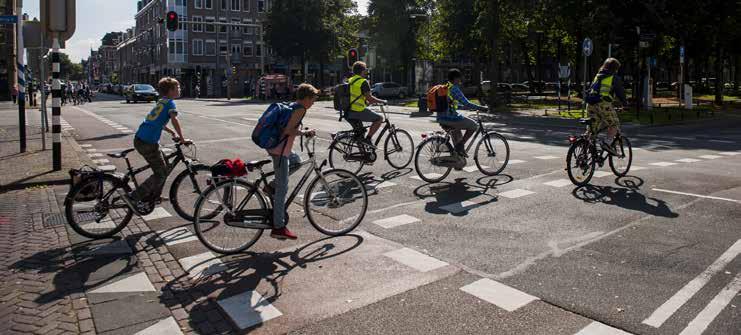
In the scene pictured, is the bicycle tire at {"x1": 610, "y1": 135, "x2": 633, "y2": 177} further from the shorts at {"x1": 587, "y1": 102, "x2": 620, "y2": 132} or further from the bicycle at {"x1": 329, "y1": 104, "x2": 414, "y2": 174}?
the bicycle at {"x1": 329, "y1": 104, "x2": 414, "y2": 174}

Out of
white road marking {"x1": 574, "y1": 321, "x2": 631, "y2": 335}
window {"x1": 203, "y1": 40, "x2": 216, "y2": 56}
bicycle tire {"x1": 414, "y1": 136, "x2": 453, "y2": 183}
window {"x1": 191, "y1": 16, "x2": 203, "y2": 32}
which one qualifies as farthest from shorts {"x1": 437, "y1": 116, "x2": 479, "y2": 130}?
window {"x1": 203, "y1": 40, "x2": 216, "y2": 56}

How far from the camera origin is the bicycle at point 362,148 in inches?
427

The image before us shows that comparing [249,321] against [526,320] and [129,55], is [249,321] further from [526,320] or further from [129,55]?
[129,55]

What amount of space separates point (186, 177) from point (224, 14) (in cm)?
7206

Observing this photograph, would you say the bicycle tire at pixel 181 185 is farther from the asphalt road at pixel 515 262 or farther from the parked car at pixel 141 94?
the parked car at pixel 141 94

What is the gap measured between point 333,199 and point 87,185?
2.51m

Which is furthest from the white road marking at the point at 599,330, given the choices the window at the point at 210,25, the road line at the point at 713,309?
the window at the point at 210,25

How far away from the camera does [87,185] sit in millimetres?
6336

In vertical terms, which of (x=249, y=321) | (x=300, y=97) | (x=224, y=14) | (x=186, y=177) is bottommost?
(x=249, y=321)

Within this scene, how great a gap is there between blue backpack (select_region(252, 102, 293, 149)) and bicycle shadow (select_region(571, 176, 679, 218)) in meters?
4.45

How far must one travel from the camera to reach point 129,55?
10406 centimetres

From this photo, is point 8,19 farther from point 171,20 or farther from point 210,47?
point 210,47

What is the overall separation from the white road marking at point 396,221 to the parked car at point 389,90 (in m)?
→ 43.2

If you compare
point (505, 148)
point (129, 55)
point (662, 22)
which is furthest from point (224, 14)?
point (505, 148)
